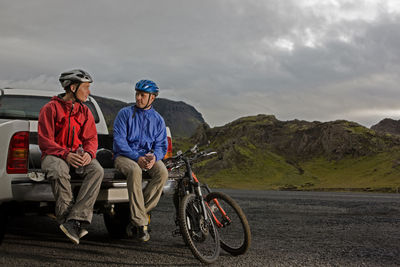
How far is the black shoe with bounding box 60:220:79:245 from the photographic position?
427 cm

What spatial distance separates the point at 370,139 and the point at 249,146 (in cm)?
2410

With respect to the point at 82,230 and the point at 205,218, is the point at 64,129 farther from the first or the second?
the point at 205,218

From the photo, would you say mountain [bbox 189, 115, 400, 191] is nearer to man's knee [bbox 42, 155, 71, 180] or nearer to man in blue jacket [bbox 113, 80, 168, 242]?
man in blue jacket [bbox 113, 80, 168, 242]

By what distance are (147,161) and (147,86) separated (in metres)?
1.01

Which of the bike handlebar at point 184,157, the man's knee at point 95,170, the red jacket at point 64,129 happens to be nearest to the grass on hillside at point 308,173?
the bike handlebar at point 184,157

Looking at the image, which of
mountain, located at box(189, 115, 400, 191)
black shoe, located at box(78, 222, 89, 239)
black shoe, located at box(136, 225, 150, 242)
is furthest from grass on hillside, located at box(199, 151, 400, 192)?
black shoe, located at box(78, 222, 89, 239)

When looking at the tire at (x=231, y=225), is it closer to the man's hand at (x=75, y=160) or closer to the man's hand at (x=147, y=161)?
the man's hand at (x=147, y=161)

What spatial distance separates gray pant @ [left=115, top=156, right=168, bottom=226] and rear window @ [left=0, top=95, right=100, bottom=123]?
83.6 inches

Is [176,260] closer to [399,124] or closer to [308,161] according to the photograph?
[308,161]

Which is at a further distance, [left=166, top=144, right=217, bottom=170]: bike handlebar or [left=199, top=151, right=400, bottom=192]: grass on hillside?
[left=199, top=151, right=400, bottom=192]: grass on hillside

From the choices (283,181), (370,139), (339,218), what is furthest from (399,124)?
(339,218)

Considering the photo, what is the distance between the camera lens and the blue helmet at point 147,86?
530cm

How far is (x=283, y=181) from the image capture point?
67.8m

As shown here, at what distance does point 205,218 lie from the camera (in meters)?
4.81
